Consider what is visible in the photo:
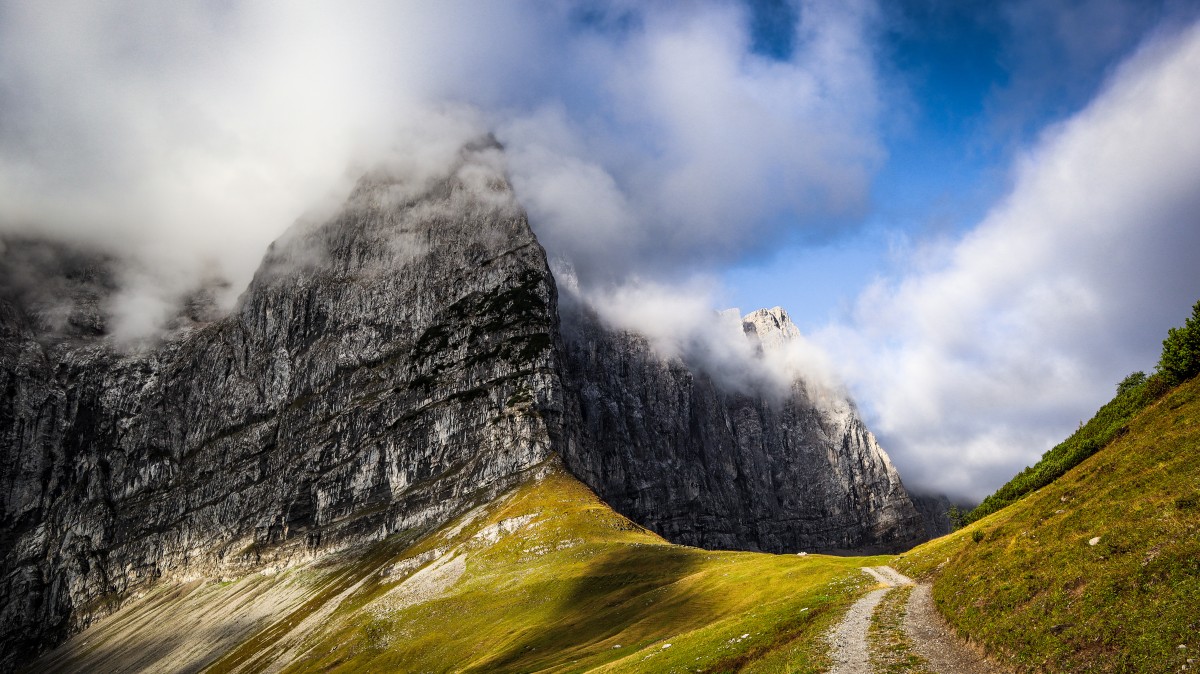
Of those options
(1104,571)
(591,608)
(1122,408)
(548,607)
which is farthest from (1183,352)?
(548,607)

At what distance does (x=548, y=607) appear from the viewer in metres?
104

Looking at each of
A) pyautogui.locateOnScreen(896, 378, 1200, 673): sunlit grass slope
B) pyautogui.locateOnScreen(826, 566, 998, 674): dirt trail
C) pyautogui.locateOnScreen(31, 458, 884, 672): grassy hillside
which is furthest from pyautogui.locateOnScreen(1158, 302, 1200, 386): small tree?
pyautogui.locateOnScreen(31, 458, 884, 672): grassy hillside

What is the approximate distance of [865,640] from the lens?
3481 centimetres

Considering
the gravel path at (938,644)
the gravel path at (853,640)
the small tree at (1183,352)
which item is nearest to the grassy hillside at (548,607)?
the gravel path at (853,640)

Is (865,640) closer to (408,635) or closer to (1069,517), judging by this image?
(1069,517)

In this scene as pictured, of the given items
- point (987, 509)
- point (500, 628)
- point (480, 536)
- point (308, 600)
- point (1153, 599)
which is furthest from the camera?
point (308, 600)

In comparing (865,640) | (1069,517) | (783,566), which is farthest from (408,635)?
(1069,517)

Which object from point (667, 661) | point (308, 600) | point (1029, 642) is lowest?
point (308, 600)

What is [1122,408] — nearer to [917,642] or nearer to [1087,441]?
[1087,441]

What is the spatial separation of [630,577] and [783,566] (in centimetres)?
3276

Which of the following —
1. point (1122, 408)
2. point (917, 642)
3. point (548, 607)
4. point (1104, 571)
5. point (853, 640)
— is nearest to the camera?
point (1104, 571)

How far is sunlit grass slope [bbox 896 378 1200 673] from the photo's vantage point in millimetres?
22156

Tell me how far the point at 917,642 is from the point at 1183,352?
1357 inches

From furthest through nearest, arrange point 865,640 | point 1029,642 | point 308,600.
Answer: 1. point 308,600
2. point 865,640
3. point 1029,642
